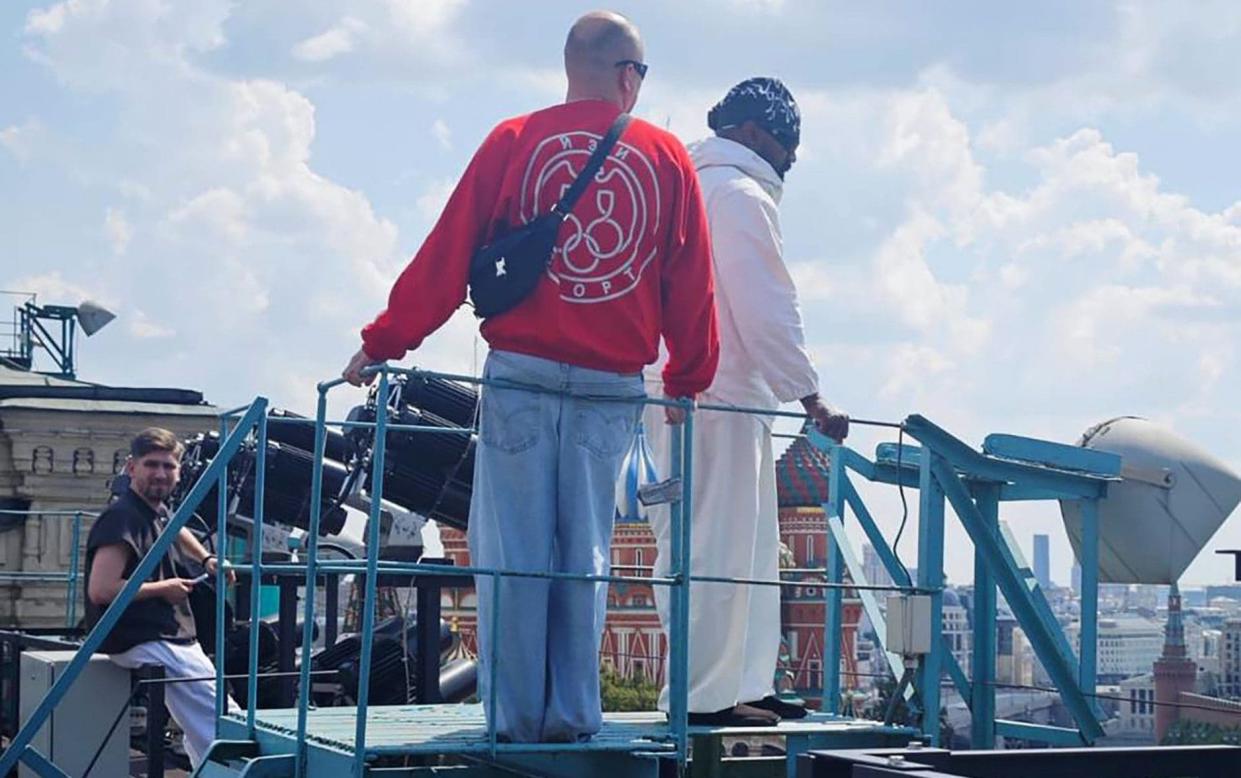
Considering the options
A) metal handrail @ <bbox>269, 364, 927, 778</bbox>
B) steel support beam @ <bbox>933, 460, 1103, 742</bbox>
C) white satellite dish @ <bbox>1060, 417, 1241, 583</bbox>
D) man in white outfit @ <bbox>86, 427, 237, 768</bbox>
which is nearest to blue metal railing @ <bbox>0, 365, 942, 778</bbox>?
metal handrail @ <bbox>269, 364, 927, 778</bbox>

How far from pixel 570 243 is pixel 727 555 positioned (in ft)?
4.55

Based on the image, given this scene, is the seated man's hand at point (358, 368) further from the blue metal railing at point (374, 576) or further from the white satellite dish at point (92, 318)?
the white satellite dish at point (92, 318)

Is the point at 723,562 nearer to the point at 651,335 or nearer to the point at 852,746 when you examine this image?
the point at 852,746

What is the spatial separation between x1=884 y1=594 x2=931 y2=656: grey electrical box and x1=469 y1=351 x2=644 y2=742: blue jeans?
50.0 inches

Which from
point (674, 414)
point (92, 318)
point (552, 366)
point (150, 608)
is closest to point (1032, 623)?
point (674, 414)

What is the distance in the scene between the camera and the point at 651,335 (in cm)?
509

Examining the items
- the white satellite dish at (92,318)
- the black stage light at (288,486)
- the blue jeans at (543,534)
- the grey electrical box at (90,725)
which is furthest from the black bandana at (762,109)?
the white satellite dish at (92,318)

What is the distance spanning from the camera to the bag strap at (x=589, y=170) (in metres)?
4.90

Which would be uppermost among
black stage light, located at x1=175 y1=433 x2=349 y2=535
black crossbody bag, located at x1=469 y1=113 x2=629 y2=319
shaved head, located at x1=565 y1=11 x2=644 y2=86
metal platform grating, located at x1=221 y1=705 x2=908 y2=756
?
shaved head, located at x1=565 y1=11 x2=644 y2=86

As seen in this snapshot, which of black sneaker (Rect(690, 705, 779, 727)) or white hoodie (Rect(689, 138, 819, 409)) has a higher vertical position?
white hoodie (Rect(689, 138, 819, 409))

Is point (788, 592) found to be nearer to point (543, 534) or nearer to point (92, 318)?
point (543, 534)

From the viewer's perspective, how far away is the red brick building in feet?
26.8

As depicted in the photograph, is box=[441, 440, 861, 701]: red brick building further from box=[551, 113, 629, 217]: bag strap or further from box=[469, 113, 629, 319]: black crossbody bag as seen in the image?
box=[551, 113, 629, 217]: bag strap

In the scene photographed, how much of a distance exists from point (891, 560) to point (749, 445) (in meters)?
1.14
